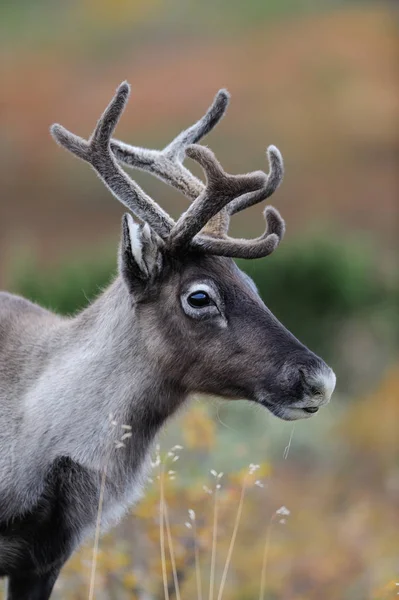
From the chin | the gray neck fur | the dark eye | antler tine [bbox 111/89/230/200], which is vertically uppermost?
antler tine [bbox 111/89/230/200]

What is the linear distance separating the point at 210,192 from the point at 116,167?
58 cm

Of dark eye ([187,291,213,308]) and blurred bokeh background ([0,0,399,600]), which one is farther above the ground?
dark eye ([187,291,213,308])

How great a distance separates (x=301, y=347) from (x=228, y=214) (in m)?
0.99

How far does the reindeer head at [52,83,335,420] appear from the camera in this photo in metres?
5.44

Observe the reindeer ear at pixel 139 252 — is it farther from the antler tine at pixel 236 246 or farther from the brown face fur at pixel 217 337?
the antler tine at pixel 236 246

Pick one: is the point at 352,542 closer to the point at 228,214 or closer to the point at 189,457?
the point at 189,457

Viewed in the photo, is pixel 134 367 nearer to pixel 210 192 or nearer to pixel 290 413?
pixel 290 413

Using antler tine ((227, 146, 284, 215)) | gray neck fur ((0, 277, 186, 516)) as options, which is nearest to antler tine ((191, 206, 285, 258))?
antler tine ((227, 146, 284, 215))

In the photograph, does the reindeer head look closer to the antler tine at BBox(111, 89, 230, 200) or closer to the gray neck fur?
the gray neck fur

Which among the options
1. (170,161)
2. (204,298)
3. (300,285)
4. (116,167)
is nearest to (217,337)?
(204,298)

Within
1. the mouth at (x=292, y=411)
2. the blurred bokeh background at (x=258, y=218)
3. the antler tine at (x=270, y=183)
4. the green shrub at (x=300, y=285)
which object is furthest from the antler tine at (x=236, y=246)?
the green shrub at (x=300, y=285)

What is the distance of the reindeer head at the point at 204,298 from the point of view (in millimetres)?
5438

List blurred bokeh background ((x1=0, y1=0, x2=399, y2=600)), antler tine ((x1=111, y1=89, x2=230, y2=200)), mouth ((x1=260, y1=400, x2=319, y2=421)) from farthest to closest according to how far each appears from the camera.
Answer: blurred bokeh background ((x1=0, y1=0, x2=399, y2=600)) < antler tine ((x1=111, y1=89, x2=230, y2=200)) < mouth ((x1=260, y1=400, x2=319, y2=421))

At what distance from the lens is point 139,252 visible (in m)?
5.50
